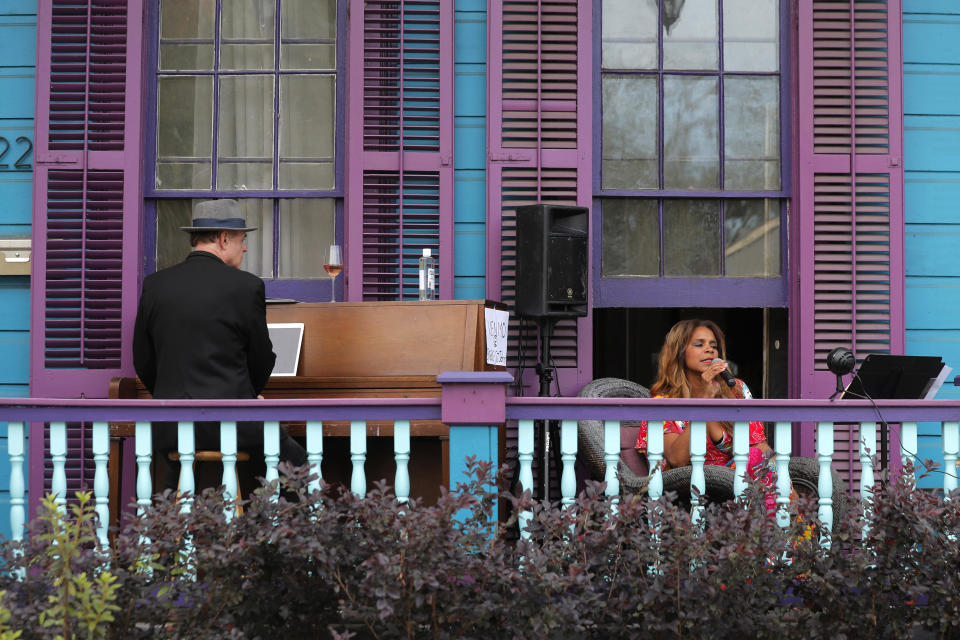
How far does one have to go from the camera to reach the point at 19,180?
5.31 m

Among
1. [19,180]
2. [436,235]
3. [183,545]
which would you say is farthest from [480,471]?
[19,180]

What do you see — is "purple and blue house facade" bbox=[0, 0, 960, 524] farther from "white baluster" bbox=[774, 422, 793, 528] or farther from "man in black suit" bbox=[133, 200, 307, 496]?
"white baluster" bbox=[774, 422, 793, 528]

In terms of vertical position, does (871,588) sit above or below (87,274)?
below

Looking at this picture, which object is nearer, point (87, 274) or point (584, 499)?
point (584, 499)

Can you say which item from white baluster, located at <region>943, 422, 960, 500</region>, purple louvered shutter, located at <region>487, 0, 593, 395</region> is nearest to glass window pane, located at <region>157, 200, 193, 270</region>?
purple louvered shutter, located at <region>487, 0, 593, 395</region>

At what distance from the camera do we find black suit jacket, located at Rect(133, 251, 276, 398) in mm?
4203

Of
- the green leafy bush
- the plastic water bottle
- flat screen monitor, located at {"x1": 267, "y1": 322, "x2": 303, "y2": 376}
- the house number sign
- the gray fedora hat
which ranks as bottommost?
the green leafy bush

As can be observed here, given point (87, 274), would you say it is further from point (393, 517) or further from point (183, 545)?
point (393, 517)

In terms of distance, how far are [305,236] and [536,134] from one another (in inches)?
48.8

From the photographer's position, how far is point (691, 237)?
5.46 metres

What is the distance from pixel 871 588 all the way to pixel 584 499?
95cm

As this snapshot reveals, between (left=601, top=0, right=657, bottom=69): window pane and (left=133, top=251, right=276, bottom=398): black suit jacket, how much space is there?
2291 millimetres

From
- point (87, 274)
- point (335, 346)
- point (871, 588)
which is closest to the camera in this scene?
point (871, 588)

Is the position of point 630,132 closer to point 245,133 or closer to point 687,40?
point 687,40
